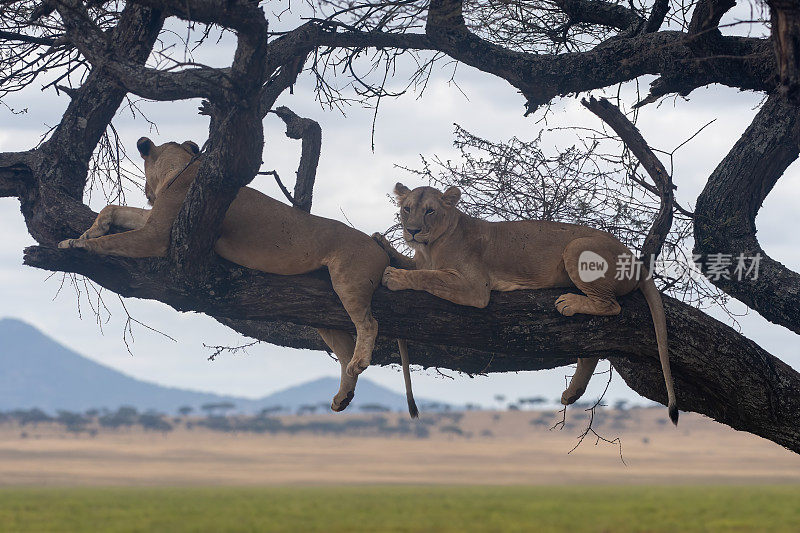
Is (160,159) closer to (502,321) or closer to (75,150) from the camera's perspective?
(75,150)

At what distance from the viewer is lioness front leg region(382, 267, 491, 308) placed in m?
6.56

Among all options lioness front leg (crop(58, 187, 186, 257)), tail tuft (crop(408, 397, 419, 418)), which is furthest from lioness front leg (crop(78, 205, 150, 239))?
tail tuft (crop(408, 397, 419, 418))

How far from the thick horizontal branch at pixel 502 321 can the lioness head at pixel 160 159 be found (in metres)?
0.81

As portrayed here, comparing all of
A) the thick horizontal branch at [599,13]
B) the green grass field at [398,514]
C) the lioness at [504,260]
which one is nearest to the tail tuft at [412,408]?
the lioness at [504,260]

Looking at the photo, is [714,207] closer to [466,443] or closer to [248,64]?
[248,64]

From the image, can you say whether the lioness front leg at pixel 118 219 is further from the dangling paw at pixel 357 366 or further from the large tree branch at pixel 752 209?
the large tree branch at pixel 752 209

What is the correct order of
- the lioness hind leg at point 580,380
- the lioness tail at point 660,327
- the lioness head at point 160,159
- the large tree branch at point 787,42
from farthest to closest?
the lioness hind leg at point 580,380 < the lioness head at point 160,159 < the lioness tail at point 660,327 < the large tree branch at point 787,42

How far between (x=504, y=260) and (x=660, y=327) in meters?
1.30

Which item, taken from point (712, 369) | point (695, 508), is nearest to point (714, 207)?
point (712, 369)

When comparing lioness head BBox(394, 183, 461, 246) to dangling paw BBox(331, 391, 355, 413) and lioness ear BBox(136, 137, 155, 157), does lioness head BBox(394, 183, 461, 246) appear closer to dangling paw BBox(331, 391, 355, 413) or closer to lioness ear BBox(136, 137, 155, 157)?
dangling paw BBox(331, 391, 355, 413)

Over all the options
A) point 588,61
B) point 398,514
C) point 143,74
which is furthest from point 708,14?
point 398,514

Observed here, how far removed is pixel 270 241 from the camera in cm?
658

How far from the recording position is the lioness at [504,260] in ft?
21.6

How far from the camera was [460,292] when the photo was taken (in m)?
6.57
